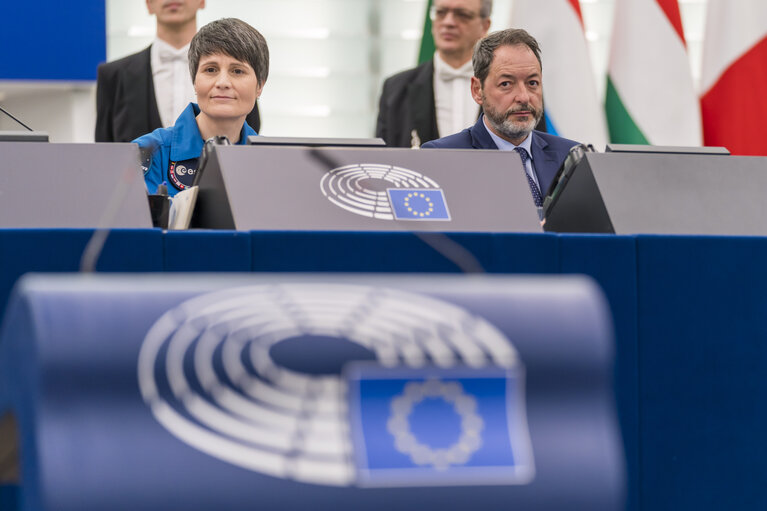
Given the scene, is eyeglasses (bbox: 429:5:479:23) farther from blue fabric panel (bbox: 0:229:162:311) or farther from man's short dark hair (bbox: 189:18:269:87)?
blue fabric panel (bbox: 0:229:162:311)

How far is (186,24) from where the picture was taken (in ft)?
11.8

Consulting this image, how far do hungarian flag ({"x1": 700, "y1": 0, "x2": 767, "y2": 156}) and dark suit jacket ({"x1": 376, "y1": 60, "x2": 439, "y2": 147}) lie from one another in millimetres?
1236

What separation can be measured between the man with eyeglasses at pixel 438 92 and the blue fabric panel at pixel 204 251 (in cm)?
212

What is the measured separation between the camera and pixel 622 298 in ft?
5.83

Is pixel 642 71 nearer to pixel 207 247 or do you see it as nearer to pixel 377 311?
pixel 207 247

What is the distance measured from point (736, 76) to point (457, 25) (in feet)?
4.16

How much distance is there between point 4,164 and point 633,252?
1002mm

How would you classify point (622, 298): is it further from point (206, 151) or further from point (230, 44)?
point (230, 44)

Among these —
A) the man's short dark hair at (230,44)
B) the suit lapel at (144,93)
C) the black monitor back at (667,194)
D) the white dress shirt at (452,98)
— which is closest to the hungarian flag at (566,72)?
the white dress shirt at (452,98)

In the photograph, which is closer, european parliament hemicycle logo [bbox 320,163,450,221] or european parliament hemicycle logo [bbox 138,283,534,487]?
european parliament hemicycle logo [bbox 138,283,534,487]

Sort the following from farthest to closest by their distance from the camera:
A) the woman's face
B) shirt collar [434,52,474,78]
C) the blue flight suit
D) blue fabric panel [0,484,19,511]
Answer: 1. shirt collar [434,52,474,78]
2. the woman's face
3. the blue flight suit
4. blue fabric panel [0,484,19,511]

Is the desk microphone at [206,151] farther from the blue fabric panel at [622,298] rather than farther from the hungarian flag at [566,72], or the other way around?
the hungarian flag at [566,72]

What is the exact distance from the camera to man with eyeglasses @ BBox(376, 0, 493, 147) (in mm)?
3754

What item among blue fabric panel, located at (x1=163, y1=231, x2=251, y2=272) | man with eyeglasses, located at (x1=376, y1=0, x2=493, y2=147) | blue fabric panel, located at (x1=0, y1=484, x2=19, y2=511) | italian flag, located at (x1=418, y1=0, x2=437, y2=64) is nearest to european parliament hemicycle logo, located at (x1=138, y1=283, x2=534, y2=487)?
blue fabric panel, located at (x1=0, y1=484, x2=19, y2=511)
